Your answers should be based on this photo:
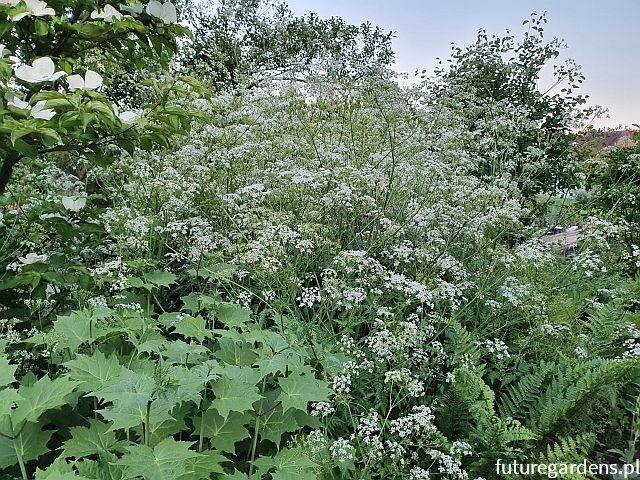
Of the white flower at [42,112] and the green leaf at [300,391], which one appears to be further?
the white flower at [42,112]

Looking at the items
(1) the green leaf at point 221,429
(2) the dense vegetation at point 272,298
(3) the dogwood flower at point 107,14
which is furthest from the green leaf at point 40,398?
(3) the dogwood flower at point 107,14

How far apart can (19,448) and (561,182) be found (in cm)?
558

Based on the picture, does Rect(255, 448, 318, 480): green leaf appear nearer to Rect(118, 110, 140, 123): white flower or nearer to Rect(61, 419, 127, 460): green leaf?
Rect(61, 419, 127, 460): green leaf

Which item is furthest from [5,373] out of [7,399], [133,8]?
[133,8]

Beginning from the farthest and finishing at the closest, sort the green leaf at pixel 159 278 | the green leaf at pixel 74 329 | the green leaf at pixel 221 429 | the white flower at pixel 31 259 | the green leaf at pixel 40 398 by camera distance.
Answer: the green leaf at pixel 159 278 → the white flower at pixel 31 259 → the green leaf at pixel 74 329 → the green leaf at pixel 221 429 → the green leaf at pixel 40 398

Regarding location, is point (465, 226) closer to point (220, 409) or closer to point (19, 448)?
point (220, 409)

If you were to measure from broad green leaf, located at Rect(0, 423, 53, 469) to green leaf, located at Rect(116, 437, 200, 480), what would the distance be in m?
0.41

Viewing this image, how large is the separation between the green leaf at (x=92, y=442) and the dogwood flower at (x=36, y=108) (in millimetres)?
1165

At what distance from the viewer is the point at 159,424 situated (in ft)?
5.58

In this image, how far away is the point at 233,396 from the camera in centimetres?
172

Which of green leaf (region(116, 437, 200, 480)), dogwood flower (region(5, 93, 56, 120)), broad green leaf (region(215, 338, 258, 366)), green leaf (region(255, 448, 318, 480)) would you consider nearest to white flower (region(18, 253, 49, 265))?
dogwood flower (region(5, 93, 56, 120))

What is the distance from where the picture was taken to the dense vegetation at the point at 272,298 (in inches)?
70.3

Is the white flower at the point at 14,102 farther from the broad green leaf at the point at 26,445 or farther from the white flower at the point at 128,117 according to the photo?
the broad green leaf at the point at 26,445

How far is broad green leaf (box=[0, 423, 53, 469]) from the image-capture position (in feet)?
5.37
